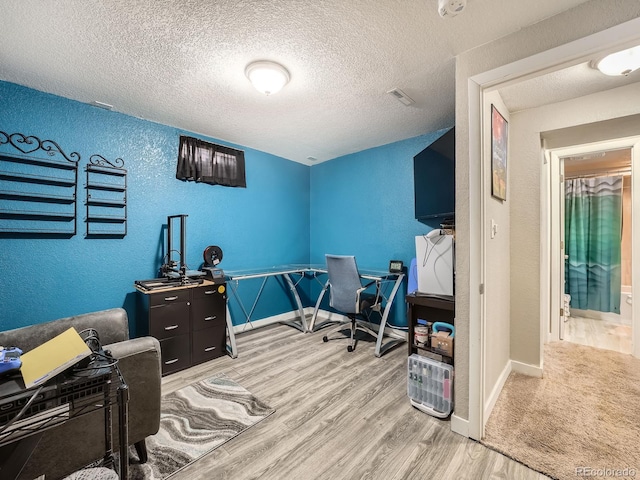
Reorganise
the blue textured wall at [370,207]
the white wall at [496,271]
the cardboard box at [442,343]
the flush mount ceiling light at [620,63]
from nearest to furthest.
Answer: the flush mount ceiling light at [620,63] → the white wall at [496,271] → the cardboard box at [442,343] → the blue textured wall at [370,207]

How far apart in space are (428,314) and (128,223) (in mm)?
2991

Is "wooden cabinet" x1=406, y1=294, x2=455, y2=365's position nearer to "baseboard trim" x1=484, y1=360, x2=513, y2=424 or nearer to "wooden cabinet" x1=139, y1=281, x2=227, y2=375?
"baseboard trim" x1=484, y1=360, x2=513, y2=424

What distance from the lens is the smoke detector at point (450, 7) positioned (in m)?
1.31

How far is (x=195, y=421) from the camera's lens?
186 centimetres

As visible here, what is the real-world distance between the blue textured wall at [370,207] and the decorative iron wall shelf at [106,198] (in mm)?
2601

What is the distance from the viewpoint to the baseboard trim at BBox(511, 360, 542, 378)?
238 centimetres

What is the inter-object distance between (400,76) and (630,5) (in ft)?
3.83

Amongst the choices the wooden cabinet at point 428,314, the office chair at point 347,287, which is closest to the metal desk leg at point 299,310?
the office chair at point 347,287

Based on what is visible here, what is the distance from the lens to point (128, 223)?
2729 millimetres

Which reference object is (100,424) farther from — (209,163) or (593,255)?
(593,255)

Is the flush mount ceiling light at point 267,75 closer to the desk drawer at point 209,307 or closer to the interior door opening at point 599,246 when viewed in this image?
the desk drawer at point 209,307

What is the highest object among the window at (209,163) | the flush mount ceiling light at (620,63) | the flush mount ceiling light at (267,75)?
the flush mount ceiling light at (267,75)

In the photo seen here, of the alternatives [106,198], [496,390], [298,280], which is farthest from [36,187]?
[496,390]

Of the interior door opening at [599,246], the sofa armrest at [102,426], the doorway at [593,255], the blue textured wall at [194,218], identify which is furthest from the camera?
the interior door opening at [599,246]
